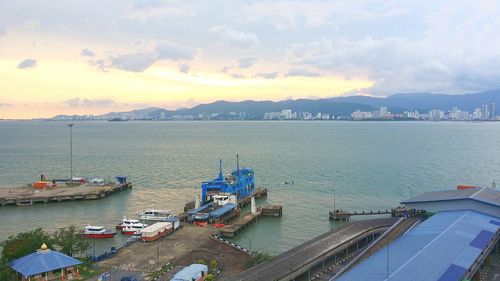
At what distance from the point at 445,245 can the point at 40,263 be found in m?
22.0

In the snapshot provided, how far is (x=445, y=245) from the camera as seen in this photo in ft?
84.3

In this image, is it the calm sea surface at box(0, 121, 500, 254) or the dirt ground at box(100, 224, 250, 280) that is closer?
the dirt ground at box(100, 224, 250, 280)

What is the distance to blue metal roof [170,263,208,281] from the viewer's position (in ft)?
74.6

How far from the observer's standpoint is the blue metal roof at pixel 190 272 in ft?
74.6

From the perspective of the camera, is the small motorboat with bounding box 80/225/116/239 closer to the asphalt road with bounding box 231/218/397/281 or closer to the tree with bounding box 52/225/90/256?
the tree with bounding box 52/225/90/256

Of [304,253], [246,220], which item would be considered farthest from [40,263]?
[246,220]

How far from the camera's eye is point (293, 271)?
24375 millimetres

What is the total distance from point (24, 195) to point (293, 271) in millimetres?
38332

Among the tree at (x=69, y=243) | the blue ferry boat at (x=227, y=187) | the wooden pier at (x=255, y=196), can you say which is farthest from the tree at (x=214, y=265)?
the wooden pier at (x=255, y=196)

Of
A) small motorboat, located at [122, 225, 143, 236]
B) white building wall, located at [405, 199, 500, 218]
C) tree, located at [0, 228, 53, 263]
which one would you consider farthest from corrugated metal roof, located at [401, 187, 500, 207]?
tree, located at [0, 228, 53, 263]

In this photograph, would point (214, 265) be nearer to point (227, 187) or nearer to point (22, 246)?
point (22, 246)

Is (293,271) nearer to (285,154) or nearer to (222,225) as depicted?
(222,225)

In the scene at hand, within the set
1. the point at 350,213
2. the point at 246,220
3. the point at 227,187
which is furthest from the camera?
the point at 227,187

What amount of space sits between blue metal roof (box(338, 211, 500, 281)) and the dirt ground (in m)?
7.78
